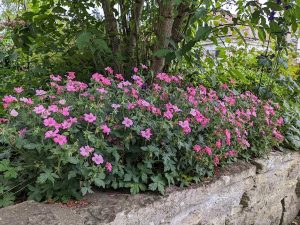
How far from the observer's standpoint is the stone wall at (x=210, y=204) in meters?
1.62

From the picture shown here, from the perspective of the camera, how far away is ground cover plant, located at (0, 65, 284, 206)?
1.69 metres

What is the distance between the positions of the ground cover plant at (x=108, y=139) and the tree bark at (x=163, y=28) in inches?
19.5

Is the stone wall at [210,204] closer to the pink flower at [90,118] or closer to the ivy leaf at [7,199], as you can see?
the ivy leaf at [7,199]

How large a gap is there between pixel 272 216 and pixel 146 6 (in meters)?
2.02

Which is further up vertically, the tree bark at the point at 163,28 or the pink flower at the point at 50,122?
the tree bark at the point at 163,28

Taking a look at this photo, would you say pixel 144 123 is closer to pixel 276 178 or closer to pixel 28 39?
pixel 28 39

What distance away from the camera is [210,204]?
2229mm

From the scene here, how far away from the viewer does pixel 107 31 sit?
117 inches

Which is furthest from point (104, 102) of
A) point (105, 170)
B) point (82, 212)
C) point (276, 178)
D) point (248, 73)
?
point (248, 73)

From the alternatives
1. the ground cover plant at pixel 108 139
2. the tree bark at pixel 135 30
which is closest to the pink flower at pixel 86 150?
the ground cover plant at pixel 108 139

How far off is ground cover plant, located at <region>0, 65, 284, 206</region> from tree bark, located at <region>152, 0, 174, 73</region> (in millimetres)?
495

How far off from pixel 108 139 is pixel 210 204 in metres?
0.77

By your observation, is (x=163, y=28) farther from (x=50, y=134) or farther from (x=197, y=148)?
(x=50, y=134)

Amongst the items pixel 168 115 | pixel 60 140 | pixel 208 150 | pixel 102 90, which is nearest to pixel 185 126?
pixel 168 115
